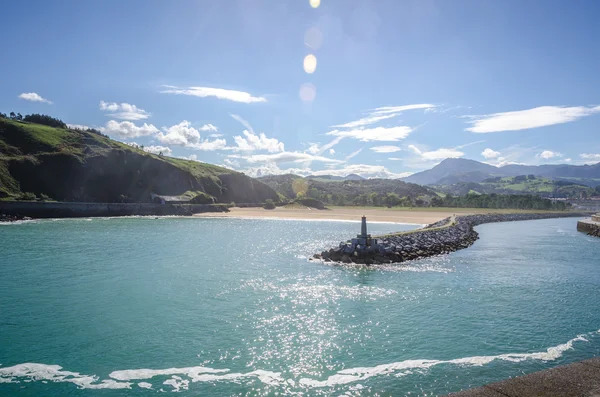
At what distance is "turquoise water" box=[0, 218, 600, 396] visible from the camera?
13.7 m

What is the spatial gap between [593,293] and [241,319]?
79.9ft

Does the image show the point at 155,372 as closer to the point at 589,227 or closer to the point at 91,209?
the point at 589,227

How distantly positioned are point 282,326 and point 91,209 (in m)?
102

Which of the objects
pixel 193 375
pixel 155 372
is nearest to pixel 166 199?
pixel 155 372

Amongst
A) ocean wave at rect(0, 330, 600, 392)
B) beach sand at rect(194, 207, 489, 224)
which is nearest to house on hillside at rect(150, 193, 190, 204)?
beach sand at rect(194, 207, 489, 224)

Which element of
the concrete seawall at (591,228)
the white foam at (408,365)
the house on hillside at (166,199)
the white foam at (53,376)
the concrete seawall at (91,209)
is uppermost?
the house on hillside at (166,199)

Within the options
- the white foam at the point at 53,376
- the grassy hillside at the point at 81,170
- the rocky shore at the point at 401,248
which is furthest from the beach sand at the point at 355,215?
the white foam at the point at 53,376

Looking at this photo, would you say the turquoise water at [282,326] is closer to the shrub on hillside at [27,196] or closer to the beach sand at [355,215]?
the beach sand at [355,215]

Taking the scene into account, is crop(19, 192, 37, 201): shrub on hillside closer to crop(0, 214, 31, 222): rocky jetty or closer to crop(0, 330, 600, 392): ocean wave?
crop(0, 214, 31, 222): rocky jetty

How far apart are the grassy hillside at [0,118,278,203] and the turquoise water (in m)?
89.1

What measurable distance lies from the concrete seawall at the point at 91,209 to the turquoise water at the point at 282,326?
6667 centimetres

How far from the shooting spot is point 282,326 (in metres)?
19.2

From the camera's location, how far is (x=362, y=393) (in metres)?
12.7

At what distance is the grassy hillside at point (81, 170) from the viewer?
110 metres
